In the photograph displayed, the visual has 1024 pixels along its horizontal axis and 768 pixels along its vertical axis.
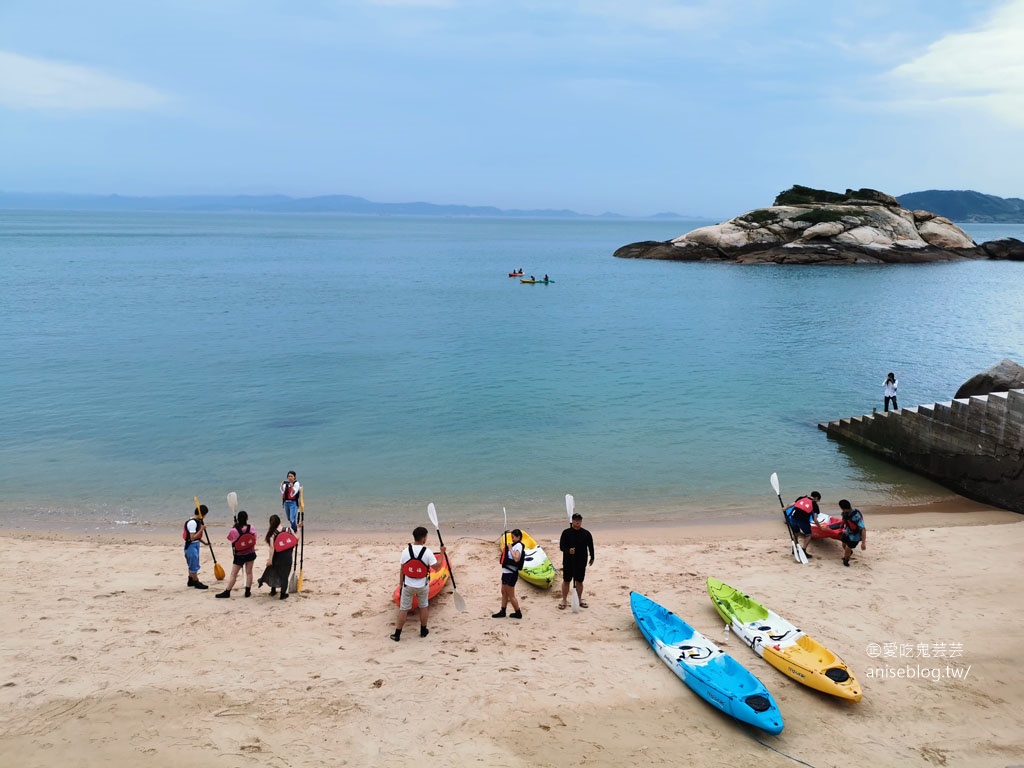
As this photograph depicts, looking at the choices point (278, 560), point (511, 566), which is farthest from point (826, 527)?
point (278, 560)

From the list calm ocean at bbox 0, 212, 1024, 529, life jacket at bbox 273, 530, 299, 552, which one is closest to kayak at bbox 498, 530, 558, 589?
life jacket at bbox 273, 530, 299, 552

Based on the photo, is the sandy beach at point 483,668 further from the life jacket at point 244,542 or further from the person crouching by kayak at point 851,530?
the life jacket at point 244,542

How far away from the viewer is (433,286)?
71.4 m

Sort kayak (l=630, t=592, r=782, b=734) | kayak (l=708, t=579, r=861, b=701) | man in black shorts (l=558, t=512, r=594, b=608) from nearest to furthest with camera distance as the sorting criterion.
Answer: kayak (l=630, t=592, r=782, b=734) < kayak (l=708, t=579, r=861, b=701) < man in black shorts (l=558, t=512, r=594, b=608)

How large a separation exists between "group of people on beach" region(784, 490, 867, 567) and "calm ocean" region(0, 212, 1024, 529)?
10.3 feet

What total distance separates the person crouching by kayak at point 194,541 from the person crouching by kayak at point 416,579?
13.0 ft

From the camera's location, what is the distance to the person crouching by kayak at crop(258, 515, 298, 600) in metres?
11.6

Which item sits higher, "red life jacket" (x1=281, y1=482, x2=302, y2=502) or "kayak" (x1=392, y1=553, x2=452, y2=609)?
"red life jacket" (x1=281, y1=482, x2=302, y2=502)

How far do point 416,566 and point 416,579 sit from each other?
21cm

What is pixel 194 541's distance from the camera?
1244 centimetres

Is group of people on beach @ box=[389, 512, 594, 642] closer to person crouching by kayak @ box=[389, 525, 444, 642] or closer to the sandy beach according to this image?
person crouching by kayak @ box=[389, 525, 444, 642]

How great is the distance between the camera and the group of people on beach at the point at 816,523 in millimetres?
13305

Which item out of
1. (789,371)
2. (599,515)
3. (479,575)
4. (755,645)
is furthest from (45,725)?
(789,371)

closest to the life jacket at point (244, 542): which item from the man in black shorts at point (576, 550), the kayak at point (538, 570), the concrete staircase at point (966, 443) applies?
the kayak at point (538, 570)
